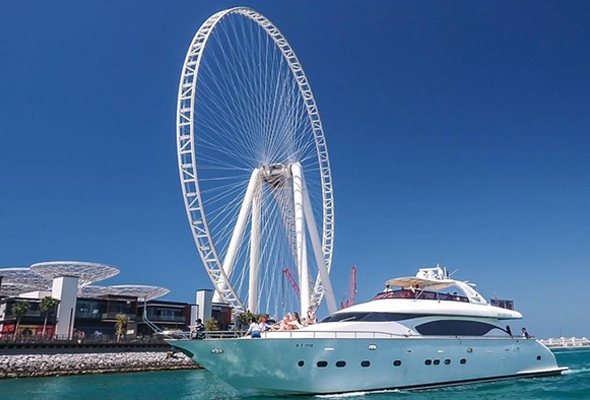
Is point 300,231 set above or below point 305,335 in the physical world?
above

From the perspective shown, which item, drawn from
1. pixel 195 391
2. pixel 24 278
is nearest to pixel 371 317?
pixel 195 391

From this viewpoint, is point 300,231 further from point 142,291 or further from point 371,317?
point 142,291

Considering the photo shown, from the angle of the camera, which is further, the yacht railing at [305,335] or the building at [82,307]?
the building at [82,307]

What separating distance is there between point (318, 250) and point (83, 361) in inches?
777

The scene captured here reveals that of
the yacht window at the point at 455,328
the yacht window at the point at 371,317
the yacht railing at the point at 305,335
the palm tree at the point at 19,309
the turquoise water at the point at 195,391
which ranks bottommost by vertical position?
the turquoise water at the point at 195,391

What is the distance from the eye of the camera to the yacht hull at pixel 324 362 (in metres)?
18.9

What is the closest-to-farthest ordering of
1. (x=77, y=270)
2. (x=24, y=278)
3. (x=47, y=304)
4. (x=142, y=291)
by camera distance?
(x=47, y=304) < (x=77, y=270) < (x=24, y=278) < (x=142, y=291)

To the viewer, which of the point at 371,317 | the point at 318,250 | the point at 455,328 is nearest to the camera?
the point at 371,317

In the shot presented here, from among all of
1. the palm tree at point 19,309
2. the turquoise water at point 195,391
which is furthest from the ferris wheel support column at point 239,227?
the palm tree at point 19,309

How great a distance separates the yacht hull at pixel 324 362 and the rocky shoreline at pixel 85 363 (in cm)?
1571

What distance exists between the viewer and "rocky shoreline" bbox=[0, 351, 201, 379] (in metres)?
36.3

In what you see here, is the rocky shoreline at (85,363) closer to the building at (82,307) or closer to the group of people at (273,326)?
the building at (82,307)

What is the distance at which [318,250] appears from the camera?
120 ft

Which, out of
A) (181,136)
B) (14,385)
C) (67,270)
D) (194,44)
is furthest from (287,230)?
(67,270)
